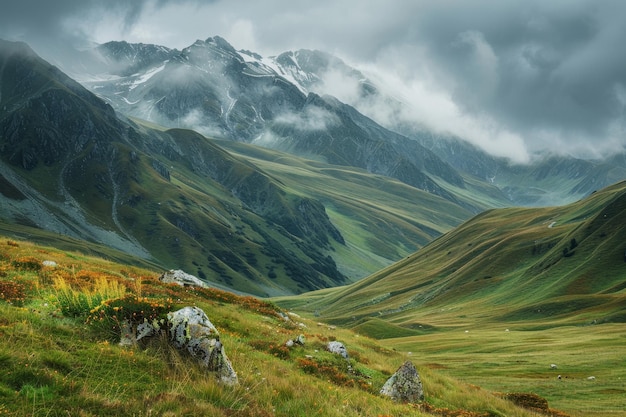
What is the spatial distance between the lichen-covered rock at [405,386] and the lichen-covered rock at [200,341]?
9129 millimetres

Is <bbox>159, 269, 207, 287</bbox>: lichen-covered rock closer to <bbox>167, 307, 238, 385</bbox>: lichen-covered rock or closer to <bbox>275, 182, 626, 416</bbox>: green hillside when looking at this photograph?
<bbox>167, 307, 238, 385</bbox>: lichen-covered rock

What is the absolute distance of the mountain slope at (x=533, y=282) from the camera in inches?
3693

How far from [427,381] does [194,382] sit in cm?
1691

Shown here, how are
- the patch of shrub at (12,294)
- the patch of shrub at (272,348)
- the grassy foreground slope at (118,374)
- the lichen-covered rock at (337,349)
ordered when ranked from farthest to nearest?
1. the lichen-covered rock at (337,349)
2. the patch of shrub at (272,348)
3. the patch of shrub at (12,294)
4. the grassy foreground slope at (118,374)

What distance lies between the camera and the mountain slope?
308 feet

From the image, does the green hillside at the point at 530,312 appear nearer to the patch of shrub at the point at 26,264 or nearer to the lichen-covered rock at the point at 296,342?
the lichen-covered rock at the point at 296,342

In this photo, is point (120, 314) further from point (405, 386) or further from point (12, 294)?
point (405, 386)

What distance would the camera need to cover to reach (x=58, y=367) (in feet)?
37.2

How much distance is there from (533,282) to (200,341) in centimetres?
12072

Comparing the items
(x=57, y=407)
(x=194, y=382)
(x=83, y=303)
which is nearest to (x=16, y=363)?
(x=57, y=407)

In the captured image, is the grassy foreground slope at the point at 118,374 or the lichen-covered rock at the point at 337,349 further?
the lichen-covered rock at the point at 337,349

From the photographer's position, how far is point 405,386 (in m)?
20.8

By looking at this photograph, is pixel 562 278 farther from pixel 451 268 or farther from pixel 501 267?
pixel 451 268

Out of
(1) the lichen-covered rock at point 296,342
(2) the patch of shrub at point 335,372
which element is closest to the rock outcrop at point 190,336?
(2) the patch of shrub at point 335,372
